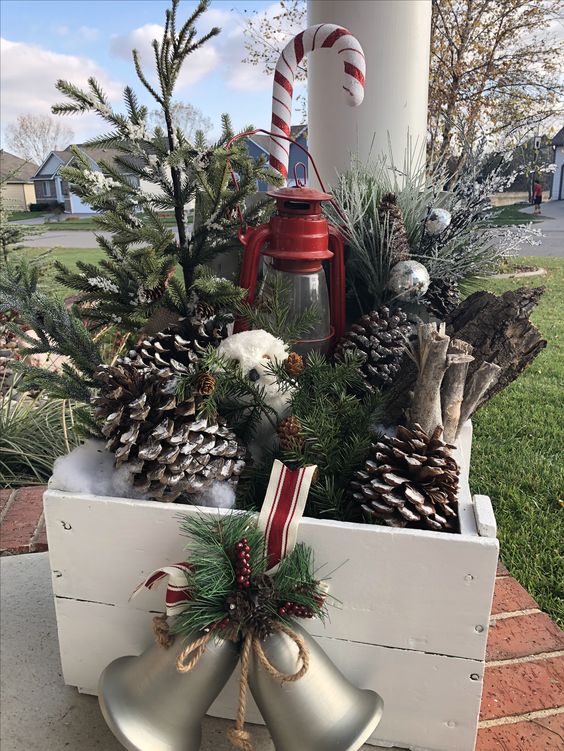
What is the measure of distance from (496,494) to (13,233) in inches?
129

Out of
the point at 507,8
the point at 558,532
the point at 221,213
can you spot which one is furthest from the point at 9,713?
the point at 507,8

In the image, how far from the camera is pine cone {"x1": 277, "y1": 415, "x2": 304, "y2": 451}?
966 millimetres

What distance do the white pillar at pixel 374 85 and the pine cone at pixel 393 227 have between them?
1.63 ft

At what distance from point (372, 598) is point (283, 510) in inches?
7.5

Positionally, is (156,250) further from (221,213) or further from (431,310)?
(431,310)

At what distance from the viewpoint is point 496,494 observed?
6.77ft

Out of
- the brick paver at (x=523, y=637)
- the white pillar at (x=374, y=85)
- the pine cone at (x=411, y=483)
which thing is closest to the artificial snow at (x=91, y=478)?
the pine cone at (x=411, y=483)

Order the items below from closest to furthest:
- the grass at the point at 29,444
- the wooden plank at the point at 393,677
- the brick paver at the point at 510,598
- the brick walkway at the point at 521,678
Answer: the wooden plank at the point at 393,677 < the brick walkway at the point at 521,678 < the brick paver at the point at 510,598 < the grass at the point at 29,444

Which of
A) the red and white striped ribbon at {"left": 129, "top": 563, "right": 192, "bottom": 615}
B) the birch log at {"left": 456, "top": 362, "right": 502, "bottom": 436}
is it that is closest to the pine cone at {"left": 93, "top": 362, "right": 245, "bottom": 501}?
the red and white striped ribbon at {"left": 129, "top": 563, "right": 192, "bottom": 615}

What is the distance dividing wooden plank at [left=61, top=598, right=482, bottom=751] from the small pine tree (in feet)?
1.79

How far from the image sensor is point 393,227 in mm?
1279

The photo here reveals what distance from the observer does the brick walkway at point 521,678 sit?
103cm

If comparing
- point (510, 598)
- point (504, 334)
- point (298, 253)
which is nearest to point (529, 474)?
point (510, 598)

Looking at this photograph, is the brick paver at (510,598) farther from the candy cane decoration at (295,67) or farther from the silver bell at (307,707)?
the candy cane decoration at (295,67)
